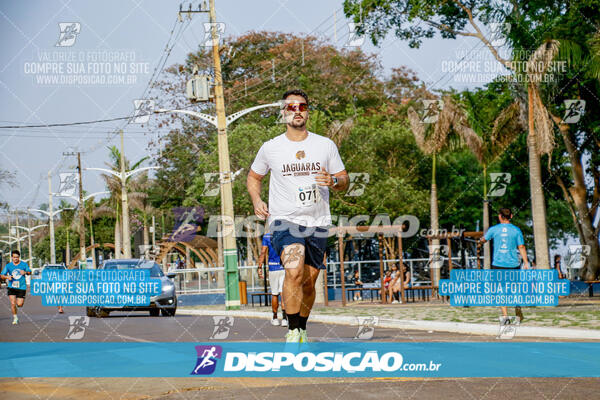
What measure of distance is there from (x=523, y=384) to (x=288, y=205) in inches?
88.5

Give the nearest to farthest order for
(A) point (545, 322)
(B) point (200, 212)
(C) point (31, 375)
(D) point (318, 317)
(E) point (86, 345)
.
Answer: (C) point (31, 375) → (E) point (86, 345) → (A) point (545, 322) → (D) point (318, 317) → (B) point (200, 212)

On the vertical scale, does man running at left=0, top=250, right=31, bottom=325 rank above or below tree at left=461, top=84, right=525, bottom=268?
below

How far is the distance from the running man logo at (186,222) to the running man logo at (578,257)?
19.6 m

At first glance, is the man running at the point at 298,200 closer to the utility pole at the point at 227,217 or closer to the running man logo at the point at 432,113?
the utility pole at the point at 227,217

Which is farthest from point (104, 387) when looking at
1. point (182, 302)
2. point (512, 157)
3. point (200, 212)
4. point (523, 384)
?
point (200, 212)

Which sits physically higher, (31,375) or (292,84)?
(292,84)

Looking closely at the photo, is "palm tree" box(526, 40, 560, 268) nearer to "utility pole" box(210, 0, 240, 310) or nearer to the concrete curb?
the concrete curb

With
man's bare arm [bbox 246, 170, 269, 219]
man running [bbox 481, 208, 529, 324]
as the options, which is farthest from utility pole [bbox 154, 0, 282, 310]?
man's bare arm [bbox 246, 170, 269, 219]

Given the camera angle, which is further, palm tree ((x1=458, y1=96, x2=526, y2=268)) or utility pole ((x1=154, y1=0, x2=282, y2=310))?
palm tree ((x1=458, y1=96, x2=526, y2=268))

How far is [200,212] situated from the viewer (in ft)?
180

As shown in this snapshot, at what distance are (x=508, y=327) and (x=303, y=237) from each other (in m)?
6.44

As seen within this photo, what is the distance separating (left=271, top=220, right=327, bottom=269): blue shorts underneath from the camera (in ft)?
22.7

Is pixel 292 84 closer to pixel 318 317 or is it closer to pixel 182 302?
pixel 182 302

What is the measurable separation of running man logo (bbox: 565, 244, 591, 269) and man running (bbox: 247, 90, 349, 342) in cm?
3176
